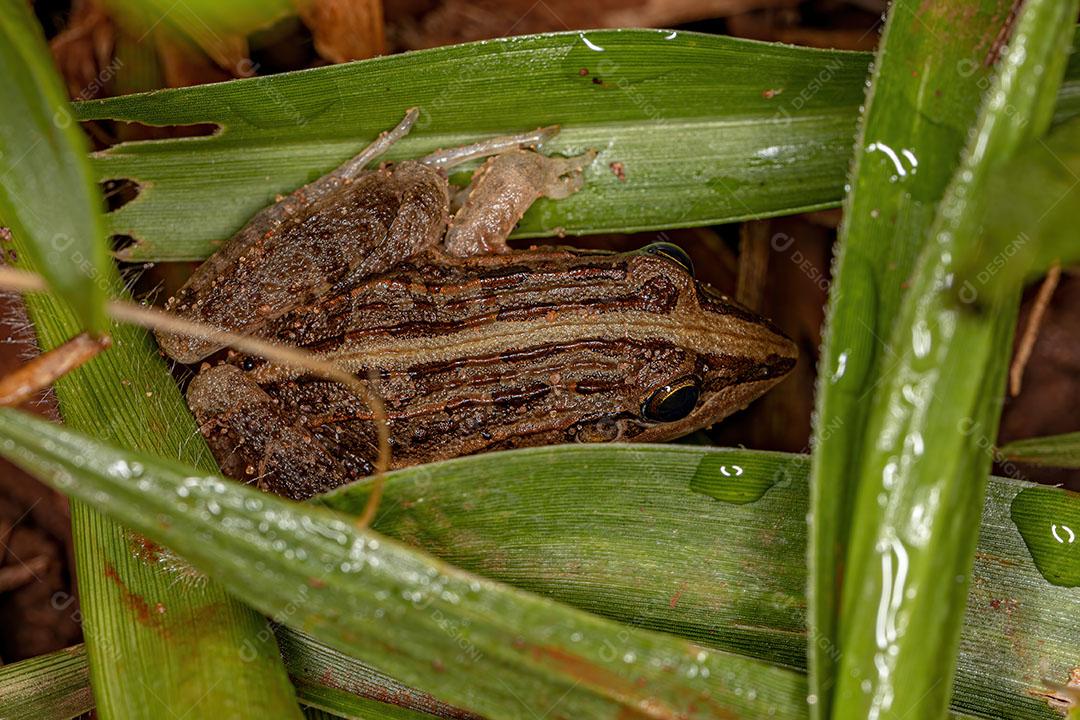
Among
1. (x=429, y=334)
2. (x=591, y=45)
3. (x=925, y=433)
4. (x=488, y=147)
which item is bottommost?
(x=429, y=334)

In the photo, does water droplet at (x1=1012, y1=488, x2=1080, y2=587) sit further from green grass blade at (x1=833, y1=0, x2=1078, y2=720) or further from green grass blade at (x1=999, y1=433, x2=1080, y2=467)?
green grass blade at (x1=833, y1=0, x2=1078, y2=720)

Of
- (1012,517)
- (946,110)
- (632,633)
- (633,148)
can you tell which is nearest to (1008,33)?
(946,110)

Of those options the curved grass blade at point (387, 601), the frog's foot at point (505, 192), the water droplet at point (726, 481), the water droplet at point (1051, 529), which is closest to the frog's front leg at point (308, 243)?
the frog's foot at point (505, 192)

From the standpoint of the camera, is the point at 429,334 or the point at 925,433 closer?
the point at 925,433

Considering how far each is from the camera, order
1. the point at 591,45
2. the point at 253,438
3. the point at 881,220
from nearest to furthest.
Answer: the point at 881,220 < the point at 591,45 < the point at 253,438

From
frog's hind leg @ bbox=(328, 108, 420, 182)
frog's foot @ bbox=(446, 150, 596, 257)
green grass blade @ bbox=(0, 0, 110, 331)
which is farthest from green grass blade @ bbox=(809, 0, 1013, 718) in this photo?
green grass blade @ bbox=(0, 0, 110, 331)

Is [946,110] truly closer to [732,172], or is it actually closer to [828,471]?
[732,172]

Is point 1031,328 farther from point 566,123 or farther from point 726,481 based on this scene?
point 566,123

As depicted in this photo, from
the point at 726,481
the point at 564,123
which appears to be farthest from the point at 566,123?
the point at 726,481
